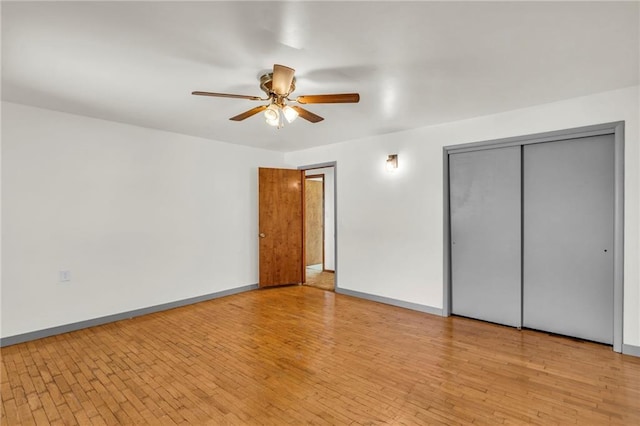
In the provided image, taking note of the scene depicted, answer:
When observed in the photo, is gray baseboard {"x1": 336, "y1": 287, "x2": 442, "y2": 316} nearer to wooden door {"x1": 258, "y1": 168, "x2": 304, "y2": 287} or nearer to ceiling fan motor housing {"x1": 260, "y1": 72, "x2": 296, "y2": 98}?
wooden door {"x1": 258, "y1": 168, "x2": 304, "y2": 287}

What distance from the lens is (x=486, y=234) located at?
3900 mm

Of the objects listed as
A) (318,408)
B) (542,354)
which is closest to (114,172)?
(318,408)

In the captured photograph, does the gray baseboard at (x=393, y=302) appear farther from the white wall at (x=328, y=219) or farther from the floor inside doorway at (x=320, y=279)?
the white wall at (x=328, y=219)

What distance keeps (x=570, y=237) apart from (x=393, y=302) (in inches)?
88.8

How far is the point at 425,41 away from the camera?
2127 millimetres

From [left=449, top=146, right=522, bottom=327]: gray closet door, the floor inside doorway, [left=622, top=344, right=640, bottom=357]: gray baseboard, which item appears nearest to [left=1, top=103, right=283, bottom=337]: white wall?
the floor inside doorway

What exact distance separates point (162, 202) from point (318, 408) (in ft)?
11.4

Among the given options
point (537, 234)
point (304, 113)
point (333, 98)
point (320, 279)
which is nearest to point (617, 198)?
point (537, 234)

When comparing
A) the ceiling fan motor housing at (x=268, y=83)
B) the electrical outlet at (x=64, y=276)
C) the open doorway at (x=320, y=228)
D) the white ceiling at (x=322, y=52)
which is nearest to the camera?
the white ceiling at (x=322, y=52)

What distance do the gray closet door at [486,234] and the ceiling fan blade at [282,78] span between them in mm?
2696

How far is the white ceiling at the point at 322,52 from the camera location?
1.81 metres

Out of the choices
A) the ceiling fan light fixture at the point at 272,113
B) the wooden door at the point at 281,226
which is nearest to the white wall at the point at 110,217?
the wooden door at the point at 281,226

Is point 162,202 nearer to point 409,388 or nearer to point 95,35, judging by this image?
point 95,35

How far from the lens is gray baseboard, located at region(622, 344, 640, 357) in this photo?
293 centimetres
